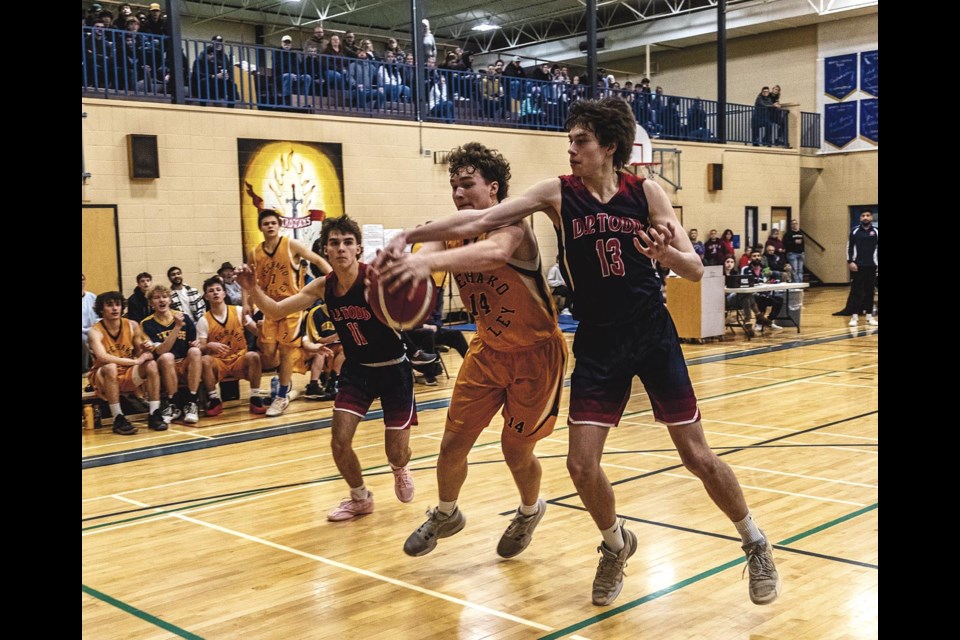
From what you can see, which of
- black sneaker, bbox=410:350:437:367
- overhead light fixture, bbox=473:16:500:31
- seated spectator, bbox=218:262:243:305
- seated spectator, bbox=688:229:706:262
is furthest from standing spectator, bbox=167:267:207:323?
overhead light fixture, bbox=473:16:500:31

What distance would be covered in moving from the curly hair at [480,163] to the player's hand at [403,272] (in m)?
0.83

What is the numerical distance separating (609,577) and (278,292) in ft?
19.7

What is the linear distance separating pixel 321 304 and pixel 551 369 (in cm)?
563

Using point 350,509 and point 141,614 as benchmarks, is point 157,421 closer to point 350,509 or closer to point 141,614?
point 350,509

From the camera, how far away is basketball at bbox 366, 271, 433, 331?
3326 mm

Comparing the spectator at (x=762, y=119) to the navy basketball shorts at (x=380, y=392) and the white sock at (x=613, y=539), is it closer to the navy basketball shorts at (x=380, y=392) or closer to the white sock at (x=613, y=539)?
the navy basketball shorts at (x=380, y=392)

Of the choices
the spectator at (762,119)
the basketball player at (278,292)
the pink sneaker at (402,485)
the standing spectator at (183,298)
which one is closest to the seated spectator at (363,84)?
the standing spectator at (183,298)

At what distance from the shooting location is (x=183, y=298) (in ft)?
32.8

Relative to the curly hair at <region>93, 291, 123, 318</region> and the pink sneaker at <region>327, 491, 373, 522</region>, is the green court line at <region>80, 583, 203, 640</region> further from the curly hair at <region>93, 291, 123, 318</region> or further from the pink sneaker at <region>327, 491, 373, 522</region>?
the curly hair at <region>93, 291, 123, 318</region>

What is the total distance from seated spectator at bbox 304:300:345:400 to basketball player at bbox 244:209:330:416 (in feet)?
0.54

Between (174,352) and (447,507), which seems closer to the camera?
(447,507)

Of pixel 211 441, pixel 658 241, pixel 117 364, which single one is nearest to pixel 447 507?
pixel 658 241

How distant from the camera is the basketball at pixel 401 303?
3326 millimetres
